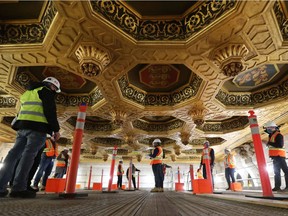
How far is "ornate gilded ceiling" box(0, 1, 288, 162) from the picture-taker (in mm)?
4680

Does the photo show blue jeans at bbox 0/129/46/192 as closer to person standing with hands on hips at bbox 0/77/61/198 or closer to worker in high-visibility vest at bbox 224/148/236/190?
person standing with hands on hips at bbox 0/77/61/198

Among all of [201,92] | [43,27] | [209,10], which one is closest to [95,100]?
[43,27]

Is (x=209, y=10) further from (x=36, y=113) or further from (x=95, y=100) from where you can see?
(x=95, y=100)

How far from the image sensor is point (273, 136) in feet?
18.8

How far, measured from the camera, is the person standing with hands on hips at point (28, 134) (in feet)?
8.12

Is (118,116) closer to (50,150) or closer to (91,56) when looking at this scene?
(50,150)

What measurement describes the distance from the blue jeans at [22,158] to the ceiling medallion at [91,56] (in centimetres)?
323

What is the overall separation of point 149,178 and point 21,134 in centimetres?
2387

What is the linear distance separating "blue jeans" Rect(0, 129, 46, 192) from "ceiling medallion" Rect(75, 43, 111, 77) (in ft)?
10.6

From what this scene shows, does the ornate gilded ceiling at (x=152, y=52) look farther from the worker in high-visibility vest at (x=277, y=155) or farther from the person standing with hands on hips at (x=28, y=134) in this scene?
the person standing with hands on hips at (x=28, y=134)

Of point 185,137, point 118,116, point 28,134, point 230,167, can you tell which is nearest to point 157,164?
point 118,116

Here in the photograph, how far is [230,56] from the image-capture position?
536 centimetres

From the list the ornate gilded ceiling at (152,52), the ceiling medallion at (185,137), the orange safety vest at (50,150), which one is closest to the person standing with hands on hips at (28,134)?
the ornate gilded ceiling at (152,52)

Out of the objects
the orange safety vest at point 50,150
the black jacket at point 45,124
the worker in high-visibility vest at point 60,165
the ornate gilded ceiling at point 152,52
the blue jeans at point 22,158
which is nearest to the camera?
the blue jeans at point 22,158
